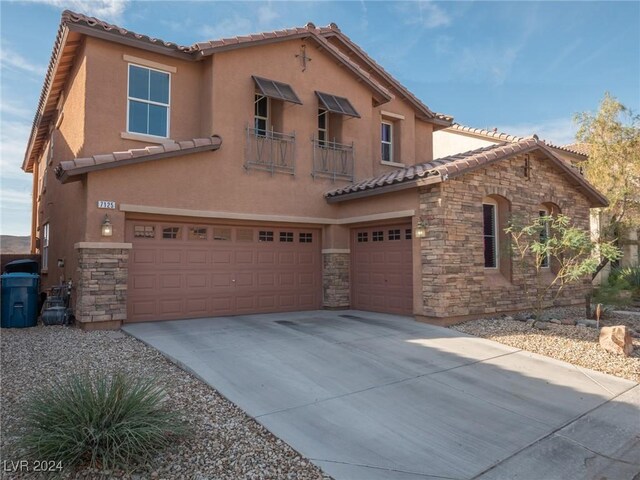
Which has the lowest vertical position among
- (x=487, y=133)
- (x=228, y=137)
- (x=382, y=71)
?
(x=228, y=137)

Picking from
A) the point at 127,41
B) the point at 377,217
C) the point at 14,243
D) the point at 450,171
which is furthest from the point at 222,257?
the point at 14,243

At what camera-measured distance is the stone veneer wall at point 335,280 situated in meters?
13.1

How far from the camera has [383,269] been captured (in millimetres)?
12180

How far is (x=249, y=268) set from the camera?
1201 cm

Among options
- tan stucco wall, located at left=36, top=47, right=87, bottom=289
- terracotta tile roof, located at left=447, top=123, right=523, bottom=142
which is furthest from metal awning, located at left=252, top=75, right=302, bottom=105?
terracotta tile roof, located at left=447, top=123, right=523, bottom=142

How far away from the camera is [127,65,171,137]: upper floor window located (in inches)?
435

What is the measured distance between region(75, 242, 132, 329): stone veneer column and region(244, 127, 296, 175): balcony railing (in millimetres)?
4213

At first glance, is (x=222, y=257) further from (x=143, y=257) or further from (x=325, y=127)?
(x=325, y=127)

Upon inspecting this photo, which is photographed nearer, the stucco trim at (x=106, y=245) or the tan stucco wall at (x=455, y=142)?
the stucco trim at (x=106, y=245)

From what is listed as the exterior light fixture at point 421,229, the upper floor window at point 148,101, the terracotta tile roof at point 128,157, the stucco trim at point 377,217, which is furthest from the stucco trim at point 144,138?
the exterior light fixture at point 421,229

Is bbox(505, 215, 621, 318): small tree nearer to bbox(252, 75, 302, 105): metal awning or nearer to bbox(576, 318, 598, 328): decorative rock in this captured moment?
bbox(576, 318, 598, 328): decorative rock

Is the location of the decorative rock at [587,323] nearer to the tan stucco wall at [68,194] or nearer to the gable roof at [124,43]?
the gable roof at [124,43]

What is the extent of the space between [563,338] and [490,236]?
3.73m

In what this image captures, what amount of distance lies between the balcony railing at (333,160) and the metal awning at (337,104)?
100 cm
